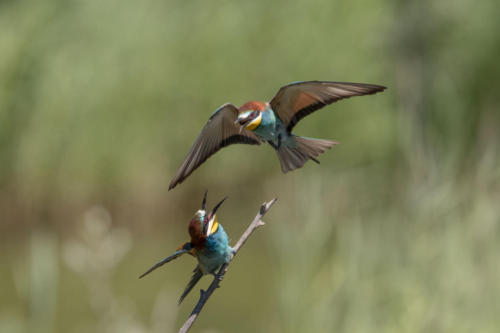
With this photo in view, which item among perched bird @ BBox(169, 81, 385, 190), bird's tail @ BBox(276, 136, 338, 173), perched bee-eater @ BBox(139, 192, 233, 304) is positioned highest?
perched bird @ BBox(169, 81, 385, 190)

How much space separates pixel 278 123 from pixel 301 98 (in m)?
0.08

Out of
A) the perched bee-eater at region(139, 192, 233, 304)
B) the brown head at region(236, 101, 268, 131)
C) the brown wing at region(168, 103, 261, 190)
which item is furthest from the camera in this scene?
the perched bee-eater at region(139, 192, 233, 304)

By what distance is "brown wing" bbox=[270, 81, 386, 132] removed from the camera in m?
1.61

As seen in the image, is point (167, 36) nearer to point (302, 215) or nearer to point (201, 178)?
point (201, 178)

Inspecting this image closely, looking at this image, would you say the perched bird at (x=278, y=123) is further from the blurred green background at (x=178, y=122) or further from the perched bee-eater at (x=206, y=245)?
the blurred green background at (x=178, y=122)

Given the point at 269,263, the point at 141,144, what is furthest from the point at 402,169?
the point at 141,144

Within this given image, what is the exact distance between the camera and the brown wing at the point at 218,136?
5.09 ft

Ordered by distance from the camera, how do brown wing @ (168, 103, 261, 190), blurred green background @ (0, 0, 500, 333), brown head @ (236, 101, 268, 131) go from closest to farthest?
brown wing @ (168, 103, 261, 190)
brown head @ (236, 101, 268, 131)
blurred green background @ (0, 0, 500, 333)

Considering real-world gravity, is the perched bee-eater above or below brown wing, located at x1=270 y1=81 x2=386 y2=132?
below

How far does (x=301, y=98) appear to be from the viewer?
68.5 inches

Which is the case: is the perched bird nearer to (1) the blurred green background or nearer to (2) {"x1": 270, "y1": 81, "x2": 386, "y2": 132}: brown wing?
(2) {"x1": 270, "y1": 81, "x2": 386, "y2": 132}: brown wing

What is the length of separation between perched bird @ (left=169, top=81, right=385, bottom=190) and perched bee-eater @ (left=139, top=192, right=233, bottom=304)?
267mm

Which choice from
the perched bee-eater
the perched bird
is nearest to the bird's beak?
the perched bird

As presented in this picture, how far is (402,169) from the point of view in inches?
320
